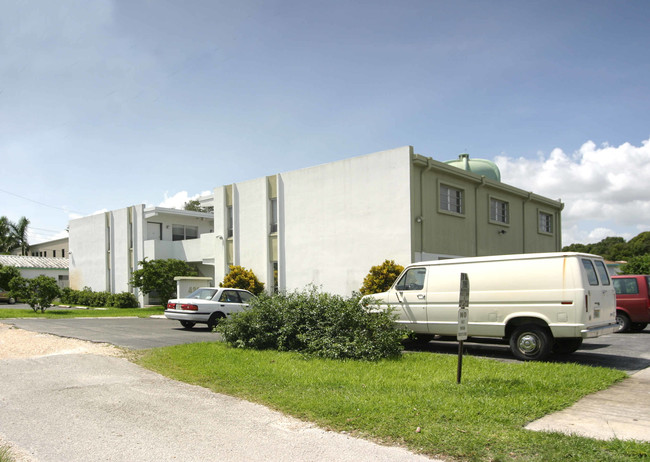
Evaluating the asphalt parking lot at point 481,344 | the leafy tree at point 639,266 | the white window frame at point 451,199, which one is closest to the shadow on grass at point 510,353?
the asphalt parking lot at point 481,344

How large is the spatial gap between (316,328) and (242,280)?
510 inches

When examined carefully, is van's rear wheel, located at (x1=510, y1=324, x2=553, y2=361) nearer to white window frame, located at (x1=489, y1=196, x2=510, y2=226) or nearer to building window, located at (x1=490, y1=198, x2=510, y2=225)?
white window frame, located at (x1=489, y1=196, x2=510, y2=226)

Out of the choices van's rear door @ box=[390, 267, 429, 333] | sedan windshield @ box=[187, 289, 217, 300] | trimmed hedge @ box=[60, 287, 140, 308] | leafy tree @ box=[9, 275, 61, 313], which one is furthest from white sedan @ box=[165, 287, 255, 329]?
trimmed hedge @ box=[60, 287, 140, 308]

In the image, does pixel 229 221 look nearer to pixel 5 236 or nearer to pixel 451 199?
pixel 451 199

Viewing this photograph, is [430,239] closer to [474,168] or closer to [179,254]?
[474,168]

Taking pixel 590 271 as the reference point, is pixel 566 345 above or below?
below

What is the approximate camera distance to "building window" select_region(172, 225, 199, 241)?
3606 cm

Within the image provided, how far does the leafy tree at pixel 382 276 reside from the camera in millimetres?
18469

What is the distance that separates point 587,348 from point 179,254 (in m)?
25.5

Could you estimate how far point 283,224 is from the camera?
23625 mm

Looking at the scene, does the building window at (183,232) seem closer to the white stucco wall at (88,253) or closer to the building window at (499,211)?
the white stucco wall at (88,253)

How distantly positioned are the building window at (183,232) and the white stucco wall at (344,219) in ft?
48.7

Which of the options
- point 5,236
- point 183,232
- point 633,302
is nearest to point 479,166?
point 633,302

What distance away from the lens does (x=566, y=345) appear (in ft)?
35.6
